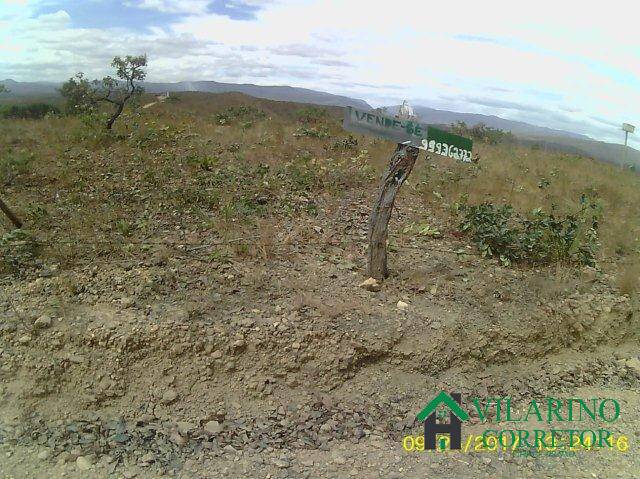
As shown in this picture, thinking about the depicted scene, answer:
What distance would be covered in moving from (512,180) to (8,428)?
7158mm

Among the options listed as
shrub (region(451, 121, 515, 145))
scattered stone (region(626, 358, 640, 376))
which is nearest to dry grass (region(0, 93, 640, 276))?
scattered stone (region(626, 358, 640, 376))

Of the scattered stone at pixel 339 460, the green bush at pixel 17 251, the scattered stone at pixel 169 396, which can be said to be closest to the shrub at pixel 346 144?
the green bush at pixel 17 251

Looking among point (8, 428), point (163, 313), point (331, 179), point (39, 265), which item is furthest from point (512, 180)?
point (8, 428)

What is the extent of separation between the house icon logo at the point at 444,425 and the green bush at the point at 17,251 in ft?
10.8

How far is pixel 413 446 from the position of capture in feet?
8.77

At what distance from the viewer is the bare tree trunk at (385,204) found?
3662mm

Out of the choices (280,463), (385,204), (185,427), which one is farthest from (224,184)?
(280,463)

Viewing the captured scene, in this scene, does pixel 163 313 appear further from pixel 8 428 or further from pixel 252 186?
pixel 252 186

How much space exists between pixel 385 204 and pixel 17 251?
3116 mm

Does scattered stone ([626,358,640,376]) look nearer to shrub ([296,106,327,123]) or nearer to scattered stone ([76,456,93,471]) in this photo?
scattered stone ([76,456,93,471])

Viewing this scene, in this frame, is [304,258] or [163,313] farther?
[304,258]

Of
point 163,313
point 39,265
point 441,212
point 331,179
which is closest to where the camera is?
point 163,313

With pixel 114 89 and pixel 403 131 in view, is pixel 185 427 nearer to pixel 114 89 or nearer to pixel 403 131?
pixel 403 131

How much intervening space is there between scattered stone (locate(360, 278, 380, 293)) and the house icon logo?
1.00 meters
